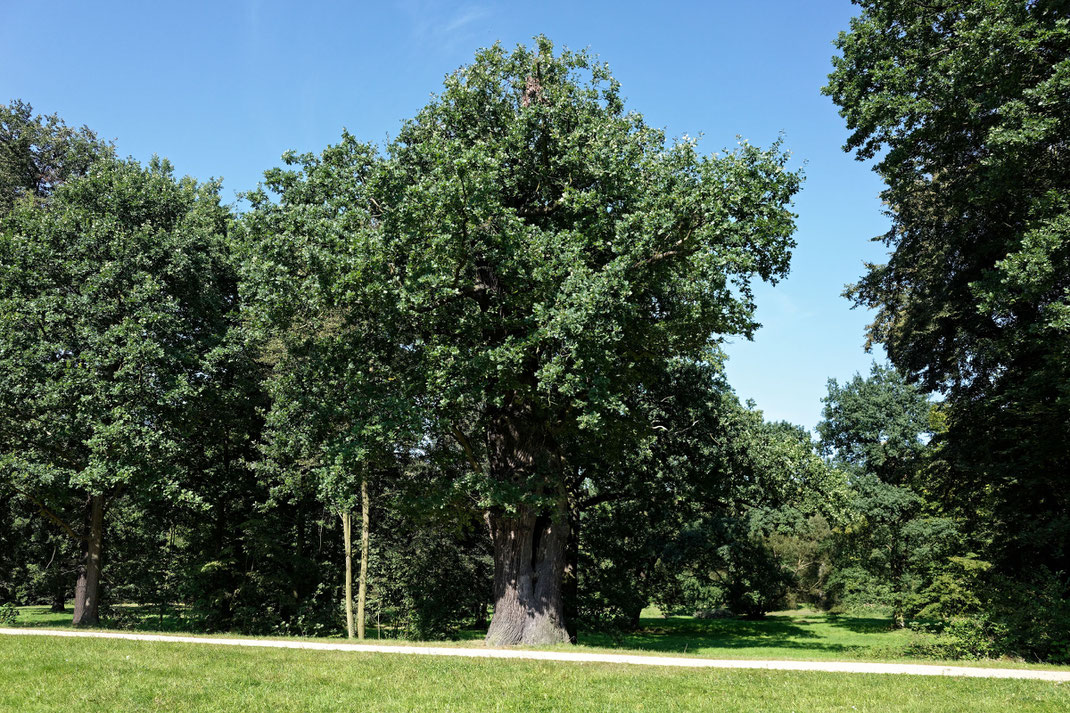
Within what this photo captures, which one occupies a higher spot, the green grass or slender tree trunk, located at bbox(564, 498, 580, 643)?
slender tree trunk, located at bbox(564, 498, 580, 643)

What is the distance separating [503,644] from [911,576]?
64.3 feet

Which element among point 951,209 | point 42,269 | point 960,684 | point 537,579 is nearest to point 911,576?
point 951,209

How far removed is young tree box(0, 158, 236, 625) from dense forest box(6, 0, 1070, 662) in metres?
0.10

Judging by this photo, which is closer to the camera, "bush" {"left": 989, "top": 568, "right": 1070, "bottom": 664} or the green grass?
the green grass

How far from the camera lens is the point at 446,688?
356 inches

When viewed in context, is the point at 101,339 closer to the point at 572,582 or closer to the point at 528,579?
the point at 528,579

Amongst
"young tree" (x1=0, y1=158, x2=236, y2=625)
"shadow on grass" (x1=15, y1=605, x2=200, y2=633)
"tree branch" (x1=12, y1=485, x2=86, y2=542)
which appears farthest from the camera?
"shadow on grass" (x1=15, y1=605, x2=200, y2=633)

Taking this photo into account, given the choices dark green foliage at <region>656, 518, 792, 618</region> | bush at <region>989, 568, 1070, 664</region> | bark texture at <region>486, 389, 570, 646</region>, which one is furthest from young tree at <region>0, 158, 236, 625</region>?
bush at <region>989, 568, 1070, 664</region>

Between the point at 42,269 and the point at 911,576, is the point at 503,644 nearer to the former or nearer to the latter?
the point at 42,269

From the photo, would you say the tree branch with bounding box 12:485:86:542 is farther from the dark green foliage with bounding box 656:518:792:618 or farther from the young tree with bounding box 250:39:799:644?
the dark green foliage with bounding box 656:518:792:618

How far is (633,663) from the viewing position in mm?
11375

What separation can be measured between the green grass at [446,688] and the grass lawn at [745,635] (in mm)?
6062

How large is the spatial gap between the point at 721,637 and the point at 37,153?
3273 centimetres

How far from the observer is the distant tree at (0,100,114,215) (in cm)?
2638
